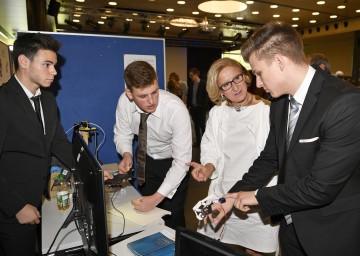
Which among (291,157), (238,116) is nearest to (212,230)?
(238,116)

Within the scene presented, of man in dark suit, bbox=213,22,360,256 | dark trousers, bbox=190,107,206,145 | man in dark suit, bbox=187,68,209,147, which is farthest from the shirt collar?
dark trousers, bbox=190,107,206,145

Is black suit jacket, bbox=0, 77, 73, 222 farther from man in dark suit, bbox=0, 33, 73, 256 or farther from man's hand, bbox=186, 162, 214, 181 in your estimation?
man's hand, bbox=186, 162, 214, 181

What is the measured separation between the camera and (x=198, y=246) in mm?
894

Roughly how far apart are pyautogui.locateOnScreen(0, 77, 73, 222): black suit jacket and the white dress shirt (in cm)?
64

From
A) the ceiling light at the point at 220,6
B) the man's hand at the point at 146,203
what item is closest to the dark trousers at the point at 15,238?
the man's hand at the point at 146,203

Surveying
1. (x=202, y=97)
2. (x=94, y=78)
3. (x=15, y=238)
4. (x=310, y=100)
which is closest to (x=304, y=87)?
(x=310, y=100)

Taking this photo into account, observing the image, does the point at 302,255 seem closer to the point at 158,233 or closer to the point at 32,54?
the point at 158,233

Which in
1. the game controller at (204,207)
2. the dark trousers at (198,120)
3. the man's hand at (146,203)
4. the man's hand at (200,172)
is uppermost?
the man's hand at (200,172)

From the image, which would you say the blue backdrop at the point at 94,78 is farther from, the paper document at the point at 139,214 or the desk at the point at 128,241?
the desk at the point at 128,241

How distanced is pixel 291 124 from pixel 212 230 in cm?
93

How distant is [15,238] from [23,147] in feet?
1.74

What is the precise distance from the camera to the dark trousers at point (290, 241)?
1.42 metres

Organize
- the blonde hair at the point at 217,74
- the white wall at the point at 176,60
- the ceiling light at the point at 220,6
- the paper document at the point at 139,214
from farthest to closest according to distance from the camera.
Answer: the white wall at the point at 176,60 → the ceiling light at the point at 220,6 → the blonde hair at the point at 217,74 → the paper document at the point at 139,214

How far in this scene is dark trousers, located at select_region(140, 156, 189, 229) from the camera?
2115 millimetres
